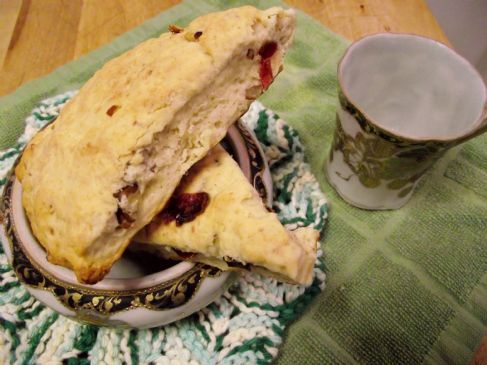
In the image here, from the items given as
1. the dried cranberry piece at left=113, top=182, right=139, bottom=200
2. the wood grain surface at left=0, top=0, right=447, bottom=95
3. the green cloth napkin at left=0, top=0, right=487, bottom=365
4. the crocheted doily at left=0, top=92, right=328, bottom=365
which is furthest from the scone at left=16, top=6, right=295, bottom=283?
the wood grain surface at left=0, top=0, right=447, bottom=95

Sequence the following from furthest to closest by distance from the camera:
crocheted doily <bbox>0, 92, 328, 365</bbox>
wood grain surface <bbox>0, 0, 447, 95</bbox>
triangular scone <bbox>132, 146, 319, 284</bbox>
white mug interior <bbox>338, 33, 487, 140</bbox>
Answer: wood grain surface <bbox>0, 0, 447, 95</bbox>, white mug interior <bbox>338, 33, 487, 140</bbox>, crocheted doily <bbox>0, 92, 328, 365</bbox>, triangular scone <bbox>132, 146, 319, 284</bbox>

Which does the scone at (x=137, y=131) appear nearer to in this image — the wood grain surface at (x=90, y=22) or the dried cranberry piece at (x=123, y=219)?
the dried cranberry piece at (x=123, y=219)

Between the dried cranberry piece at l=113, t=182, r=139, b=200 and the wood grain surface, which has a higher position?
the dried cranberry piece at l=113, t=182, r=139, b=200

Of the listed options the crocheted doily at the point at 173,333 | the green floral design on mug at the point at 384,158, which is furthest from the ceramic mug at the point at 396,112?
the crocheted doily at the point at 173,333

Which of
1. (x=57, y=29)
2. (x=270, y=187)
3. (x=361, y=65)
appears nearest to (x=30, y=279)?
(x=270, y=187)

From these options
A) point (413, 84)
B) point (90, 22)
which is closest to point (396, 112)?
point (413, 84)

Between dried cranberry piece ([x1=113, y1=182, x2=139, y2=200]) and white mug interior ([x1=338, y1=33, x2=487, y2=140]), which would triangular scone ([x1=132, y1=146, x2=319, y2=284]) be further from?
white mug interior ([x1=338, y1=33, x2=487, y2=140])

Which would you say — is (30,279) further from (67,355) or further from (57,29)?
(57,29)
